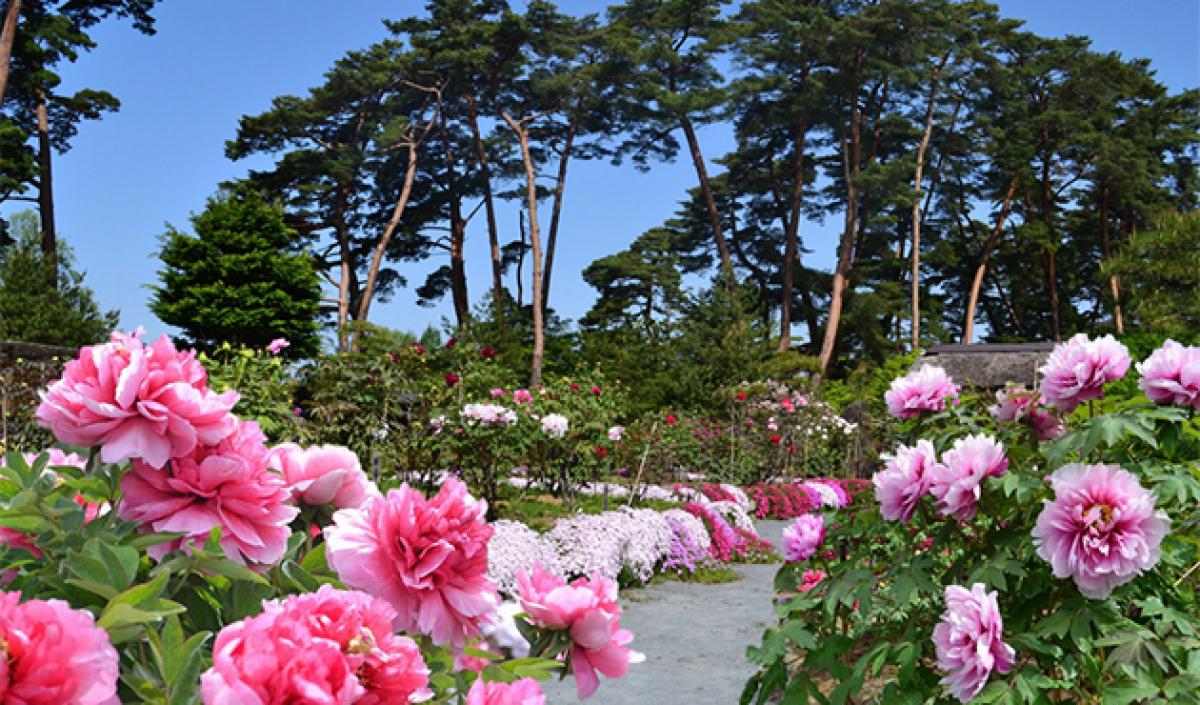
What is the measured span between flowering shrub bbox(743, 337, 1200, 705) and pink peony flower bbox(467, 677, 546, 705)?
1.08 metres

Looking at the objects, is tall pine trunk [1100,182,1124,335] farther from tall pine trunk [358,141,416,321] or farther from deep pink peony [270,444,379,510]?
deep pink peony [270,444,379,510]

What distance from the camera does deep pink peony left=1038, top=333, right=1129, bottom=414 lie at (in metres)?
2.01

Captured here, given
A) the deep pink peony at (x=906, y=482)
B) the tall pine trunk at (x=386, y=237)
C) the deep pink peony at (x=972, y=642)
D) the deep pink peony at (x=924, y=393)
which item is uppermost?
the tall pine trunk at (x=386, y=237)

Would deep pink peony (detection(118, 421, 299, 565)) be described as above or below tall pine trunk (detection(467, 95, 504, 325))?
below

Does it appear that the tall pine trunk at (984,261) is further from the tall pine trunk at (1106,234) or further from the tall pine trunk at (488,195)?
the tall pine trunk at (488,195)

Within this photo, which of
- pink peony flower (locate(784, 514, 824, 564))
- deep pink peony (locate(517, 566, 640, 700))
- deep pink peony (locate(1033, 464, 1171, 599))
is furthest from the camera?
pink peony flower (locate(784, 514, 824, 564))

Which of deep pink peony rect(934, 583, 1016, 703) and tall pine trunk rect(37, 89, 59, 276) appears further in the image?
tall pine trunk rect(37, 89, 59, 276)

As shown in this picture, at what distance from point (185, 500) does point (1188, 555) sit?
80.7 inches

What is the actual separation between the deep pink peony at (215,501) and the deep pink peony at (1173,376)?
5.55 feet

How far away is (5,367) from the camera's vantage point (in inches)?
364

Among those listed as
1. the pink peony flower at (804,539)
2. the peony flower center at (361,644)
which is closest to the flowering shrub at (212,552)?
the peony flower center at (361,644)

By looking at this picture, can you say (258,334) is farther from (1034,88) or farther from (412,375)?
(1034,88)

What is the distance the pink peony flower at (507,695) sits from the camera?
2.95 ft

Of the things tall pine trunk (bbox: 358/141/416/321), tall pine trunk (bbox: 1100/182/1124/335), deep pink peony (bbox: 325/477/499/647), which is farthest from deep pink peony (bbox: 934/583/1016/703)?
tall pine trunk (bbox: 1100/182/1124/335)
